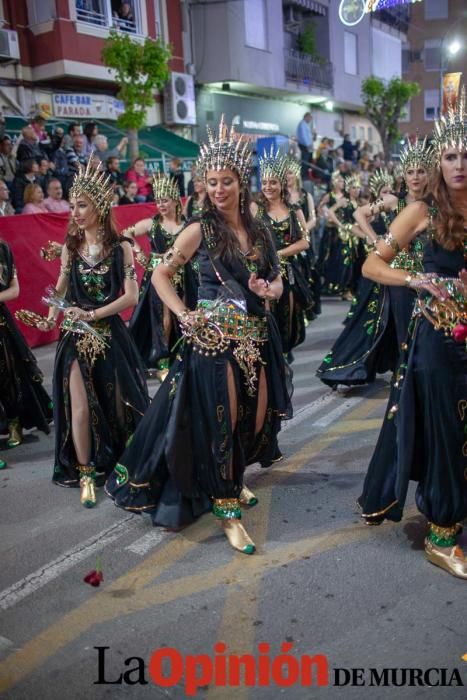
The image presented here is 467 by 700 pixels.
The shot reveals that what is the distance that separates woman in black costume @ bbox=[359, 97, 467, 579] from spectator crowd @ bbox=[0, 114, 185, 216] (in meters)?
6.46

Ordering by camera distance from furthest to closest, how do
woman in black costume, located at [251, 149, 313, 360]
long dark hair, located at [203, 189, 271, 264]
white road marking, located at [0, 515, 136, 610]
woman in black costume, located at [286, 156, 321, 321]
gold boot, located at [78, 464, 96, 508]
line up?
woman in black costume, located at [286, 156, 321, 321] → woman in black costume, located at [251, 149, 313, 360] → gold boot, located at [78, 464, 96, 508] → long dark hair, located at [203, 189, 271, 264] → white road marking, located at [0, 515, 136, 610]

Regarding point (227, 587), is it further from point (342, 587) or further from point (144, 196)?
point (144, 196)

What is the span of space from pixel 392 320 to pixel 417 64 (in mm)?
42371

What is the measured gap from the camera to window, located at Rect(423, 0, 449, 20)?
35906 mm

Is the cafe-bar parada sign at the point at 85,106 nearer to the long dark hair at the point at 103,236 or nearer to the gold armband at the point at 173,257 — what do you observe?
the long dark hair at the point at 103,236

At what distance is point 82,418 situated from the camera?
169 inches

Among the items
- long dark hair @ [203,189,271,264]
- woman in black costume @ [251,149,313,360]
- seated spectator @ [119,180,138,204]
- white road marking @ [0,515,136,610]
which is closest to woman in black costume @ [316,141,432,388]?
woman in black costume @ [251,149,313,360]

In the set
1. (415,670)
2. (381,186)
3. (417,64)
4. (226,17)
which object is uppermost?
(417,64)

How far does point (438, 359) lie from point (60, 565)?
217 centimetres

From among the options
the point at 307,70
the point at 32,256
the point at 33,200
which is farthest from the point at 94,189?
the point at 307,70

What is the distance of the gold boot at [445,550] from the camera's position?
3.28 meters

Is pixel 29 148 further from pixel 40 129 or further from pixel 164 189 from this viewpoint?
pixel 164 189

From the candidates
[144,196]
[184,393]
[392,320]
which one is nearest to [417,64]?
[144,196]

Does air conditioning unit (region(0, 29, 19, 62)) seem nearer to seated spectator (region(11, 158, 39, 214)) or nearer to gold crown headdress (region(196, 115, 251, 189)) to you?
seated spectator (region(11, 158, 39, 214))
